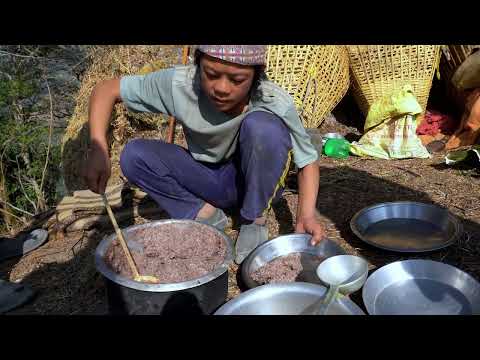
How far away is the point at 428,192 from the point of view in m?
3.01

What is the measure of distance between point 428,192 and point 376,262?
1.06m

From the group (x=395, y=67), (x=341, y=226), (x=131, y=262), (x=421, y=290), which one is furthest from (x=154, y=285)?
(x=395, y=67)

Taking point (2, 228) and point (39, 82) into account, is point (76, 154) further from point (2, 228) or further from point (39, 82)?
point (39, 82)

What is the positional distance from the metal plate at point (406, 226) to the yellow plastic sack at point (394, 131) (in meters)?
1.28

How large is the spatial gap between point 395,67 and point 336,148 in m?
0.97

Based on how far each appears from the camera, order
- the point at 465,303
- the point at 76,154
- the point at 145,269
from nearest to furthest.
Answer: the point at 465,303 → the point at 145,269 → the point at 76,154

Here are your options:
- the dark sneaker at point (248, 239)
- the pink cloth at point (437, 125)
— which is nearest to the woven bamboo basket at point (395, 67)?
the pink cloth at point (437, 125)

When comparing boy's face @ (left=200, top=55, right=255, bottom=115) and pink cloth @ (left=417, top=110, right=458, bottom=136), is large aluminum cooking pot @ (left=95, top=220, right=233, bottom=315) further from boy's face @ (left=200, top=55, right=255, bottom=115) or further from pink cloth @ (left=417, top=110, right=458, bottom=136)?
pink cloth @ (left=417, top=110, right=458, bottom=136)

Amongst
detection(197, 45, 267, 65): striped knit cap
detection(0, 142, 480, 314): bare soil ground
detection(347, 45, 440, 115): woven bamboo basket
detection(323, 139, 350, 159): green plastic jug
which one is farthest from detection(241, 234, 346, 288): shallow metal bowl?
detection(347, 45, 440, 115): woven bamboo basket

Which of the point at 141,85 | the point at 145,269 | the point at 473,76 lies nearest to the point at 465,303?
the point at 145,269

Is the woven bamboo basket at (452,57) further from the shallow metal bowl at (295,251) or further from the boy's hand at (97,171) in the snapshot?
the boy's hand at (97,171)

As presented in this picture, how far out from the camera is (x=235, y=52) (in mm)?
1734

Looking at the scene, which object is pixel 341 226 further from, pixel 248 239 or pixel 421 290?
pixel 421 290

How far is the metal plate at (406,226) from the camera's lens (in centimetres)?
229
